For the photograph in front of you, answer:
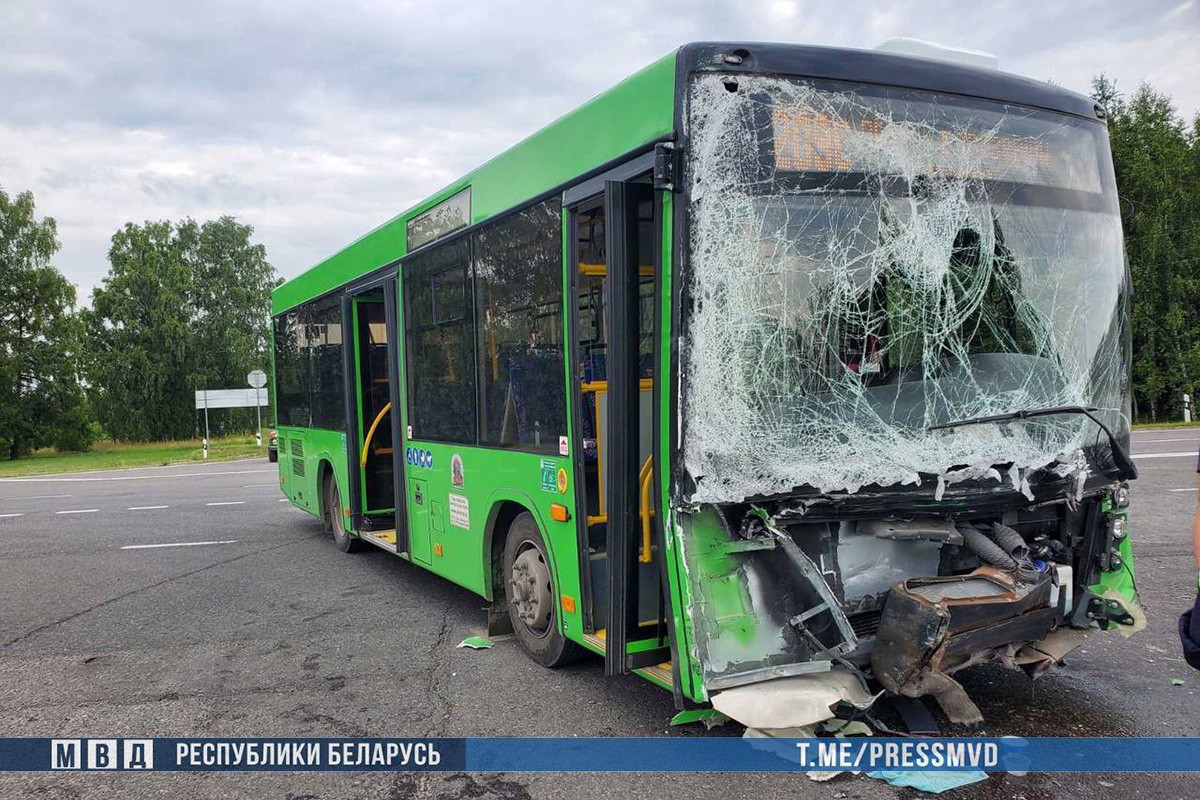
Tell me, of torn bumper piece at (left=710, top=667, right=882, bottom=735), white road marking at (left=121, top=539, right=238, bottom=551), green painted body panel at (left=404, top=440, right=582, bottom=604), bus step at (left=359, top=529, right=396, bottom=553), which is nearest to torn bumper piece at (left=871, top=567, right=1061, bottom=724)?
torn bumper piece at (left=710, top=667, right=882, bottom=735)

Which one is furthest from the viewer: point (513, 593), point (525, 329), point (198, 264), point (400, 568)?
point (198, 264)

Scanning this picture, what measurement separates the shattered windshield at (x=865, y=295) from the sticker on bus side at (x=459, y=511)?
285 cm

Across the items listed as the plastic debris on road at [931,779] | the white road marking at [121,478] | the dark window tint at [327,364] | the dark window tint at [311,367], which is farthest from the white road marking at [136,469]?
the plastic debris on road at [931,779]

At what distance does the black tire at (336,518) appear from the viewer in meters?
9.39

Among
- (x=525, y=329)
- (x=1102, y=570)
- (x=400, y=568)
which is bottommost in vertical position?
(x=400, y=568)

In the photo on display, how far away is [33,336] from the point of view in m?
44.6

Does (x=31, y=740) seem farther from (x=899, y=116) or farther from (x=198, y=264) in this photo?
(x=198, y=264)

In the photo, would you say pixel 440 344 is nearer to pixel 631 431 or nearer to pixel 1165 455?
pixel 631 431

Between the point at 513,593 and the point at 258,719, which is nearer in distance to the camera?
the point at 258,719

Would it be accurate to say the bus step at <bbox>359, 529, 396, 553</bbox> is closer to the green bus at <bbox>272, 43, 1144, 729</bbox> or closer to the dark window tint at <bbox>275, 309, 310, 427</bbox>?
the dark window tint at <bbox>275, 309, 310, 427</bbox>

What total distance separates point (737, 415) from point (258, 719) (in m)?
3.14

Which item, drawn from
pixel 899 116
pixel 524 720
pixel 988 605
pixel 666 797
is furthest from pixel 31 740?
pixel 899 116

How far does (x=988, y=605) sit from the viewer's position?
3.61 metres

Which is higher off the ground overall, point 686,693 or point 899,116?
point 899,116
